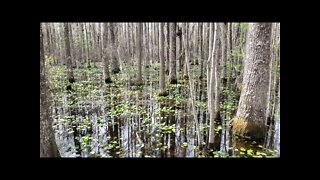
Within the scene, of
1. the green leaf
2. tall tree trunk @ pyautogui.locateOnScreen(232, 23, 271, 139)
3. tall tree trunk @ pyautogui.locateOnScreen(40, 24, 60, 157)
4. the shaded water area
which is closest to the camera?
tall tree trunk @ pyautogui.locateOnScreen(40, 24, 60, 157)

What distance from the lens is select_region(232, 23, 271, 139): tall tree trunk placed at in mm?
7082

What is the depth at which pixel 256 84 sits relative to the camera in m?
7.23

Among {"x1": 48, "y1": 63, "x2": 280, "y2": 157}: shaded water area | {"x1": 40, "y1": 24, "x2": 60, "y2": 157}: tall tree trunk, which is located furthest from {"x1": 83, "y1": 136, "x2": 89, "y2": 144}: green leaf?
{"x1": 40, "y1": 24, "x2": 60, "y2": 157}: tall tree trunk

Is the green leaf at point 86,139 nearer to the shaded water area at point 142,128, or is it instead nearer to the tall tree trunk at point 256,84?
the shaded water area at point 142,128

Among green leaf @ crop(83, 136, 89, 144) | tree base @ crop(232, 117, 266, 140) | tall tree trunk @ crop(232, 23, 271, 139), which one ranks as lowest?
green leaf @ crop(83, 136, 89, 144)

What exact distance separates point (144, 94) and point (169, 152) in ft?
21.3

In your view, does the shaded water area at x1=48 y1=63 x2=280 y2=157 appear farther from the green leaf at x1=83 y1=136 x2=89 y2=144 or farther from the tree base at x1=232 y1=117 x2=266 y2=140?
the tree base at x1=232 y1=117 x2=266 y2=140

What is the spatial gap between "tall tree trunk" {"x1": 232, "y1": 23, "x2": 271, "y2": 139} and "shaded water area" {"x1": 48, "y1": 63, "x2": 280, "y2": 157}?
1.27 feet

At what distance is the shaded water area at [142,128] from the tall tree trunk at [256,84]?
1.27 feet

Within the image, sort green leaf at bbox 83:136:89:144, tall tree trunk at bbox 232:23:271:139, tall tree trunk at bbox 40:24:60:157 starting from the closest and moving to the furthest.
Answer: tall tree trunk at bbox 40:24:60:157 < tall tree trunk at bbox 232:23:271:139 < green leaf at bbox 83:136:89:144

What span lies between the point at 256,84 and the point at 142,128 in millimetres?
3468

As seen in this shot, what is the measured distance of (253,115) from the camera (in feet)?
23.7

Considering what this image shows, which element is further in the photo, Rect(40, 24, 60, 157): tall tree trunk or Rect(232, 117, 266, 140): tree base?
Rect(232, 117, 266, 140): tree base
